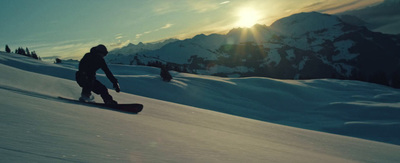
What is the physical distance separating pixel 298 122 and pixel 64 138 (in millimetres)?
24585

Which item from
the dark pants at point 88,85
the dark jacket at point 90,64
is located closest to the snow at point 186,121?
the dark pants at point 88,85

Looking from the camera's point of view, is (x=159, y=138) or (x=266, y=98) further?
(x=266, y=98)

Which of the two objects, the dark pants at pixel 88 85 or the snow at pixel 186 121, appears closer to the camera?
the snow at pixel 186 121

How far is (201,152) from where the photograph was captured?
3.41 metres

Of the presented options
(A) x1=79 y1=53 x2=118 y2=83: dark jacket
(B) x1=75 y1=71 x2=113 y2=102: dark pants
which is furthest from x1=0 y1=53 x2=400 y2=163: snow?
(A) x1=79 y1=53 x2=118 y2=83: dark jacket

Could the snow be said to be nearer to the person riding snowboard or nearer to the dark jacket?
the person riding snowboard

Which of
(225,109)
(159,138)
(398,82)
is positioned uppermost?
(159,138)

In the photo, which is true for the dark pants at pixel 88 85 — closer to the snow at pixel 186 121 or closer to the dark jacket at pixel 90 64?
the dark jacket at pixel 90 64

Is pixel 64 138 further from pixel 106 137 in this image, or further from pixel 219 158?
pixel 219 158

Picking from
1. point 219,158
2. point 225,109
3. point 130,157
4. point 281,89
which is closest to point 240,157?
point 219,158

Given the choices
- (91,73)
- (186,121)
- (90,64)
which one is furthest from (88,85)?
(186,121)

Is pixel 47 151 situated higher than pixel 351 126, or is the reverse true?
pixel 47 151

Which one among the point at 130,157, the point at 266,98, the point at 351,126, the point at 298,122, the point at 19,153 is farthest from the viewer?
the point at 266,98

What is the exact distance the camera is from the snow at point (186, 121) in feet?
8.63
